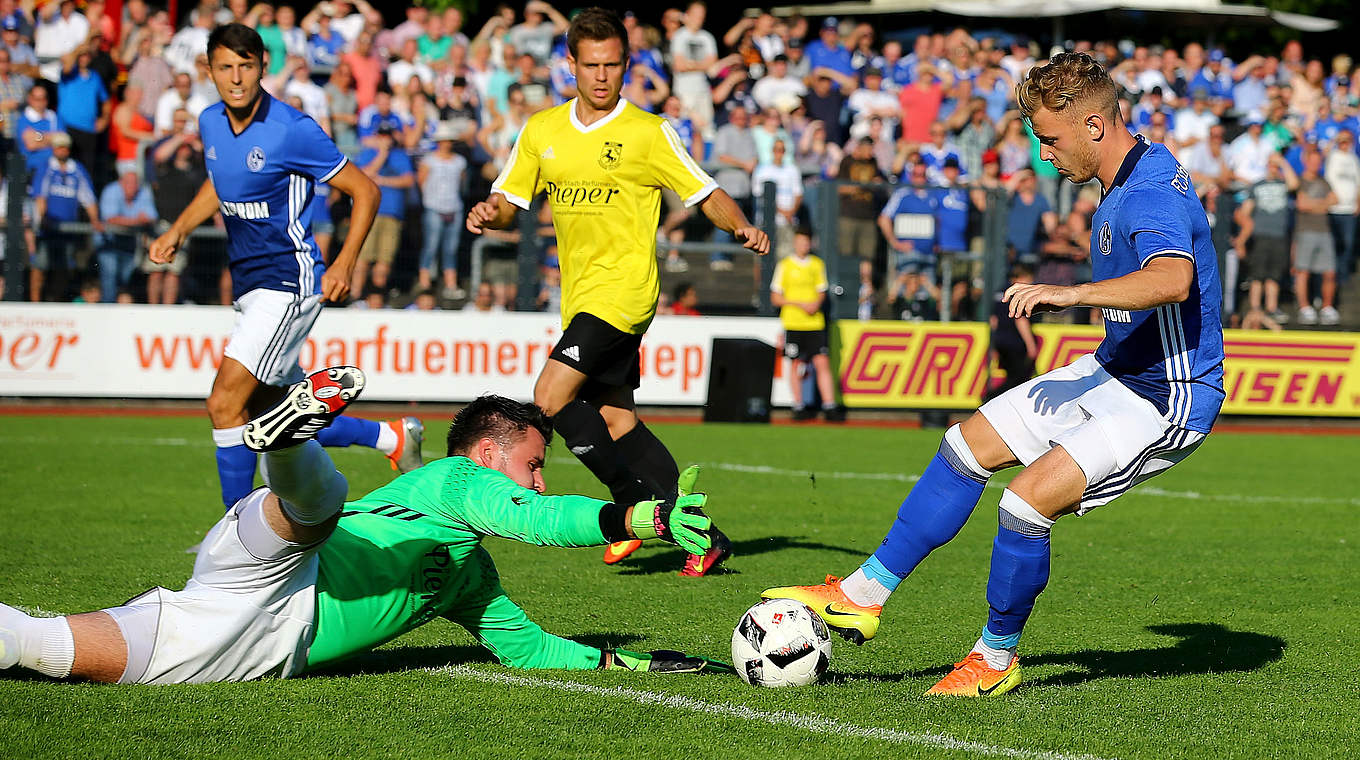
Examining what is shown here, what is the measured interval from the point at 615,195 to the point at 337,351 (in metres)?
9.15

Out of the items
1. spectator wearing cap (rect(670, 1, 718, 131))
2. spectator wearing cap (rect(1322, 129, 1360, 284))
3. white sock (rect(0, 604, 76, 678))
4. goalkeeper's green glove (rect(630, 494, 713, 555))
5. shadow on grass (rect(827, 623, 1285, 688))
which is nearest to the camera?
goalkeeper's green glove (rect(630, 494, 713, 555))

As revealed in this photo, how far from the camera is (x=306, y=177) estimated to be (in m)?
7.61

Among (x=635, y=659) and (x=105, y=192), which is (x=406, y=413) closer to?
(x=105, y=192)

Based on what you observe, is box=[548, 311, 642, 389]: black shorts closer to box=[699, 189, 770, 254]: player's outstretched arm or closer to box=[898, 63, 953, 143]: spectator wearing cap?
box=[699, 189, 770, 254]: player's outstretched arm

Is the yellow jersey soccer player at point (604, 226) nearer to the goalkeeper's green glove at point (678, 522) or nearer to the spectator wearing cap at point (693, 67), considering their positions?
the goalkeeper's green glove at point (678, 522)

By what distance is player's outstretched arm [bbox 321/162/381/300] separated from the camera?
7.17m

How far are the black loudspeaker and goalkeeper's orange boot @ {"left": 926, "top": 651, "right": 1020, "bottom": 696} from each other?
36.5 feet

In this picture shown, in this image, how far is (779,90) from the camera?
792 inches

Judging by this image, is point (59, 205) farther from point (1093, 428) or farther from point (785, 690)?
point (1093, 428)

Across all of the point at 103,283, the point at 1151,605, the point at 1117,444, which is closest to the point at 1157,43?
the point at 103,283

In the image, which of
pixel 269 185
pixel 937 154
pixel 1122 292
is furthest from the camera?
pixel 937 154

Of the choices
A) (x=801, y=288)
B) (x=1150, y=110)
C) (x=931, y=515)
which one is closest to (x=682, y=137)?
(x=801, y=288)

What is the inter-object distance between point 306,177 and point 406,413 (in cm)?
883

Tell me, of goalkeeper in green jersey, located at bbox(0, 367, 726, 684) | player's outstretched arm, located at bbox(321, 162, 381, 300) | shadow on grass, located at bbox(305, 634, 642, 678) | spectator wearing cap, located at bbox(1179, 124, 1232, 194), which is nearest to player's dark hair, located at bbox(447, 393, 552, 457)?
goalkeeper in green jersey, located at bbox(0, 367, 726, 684)
